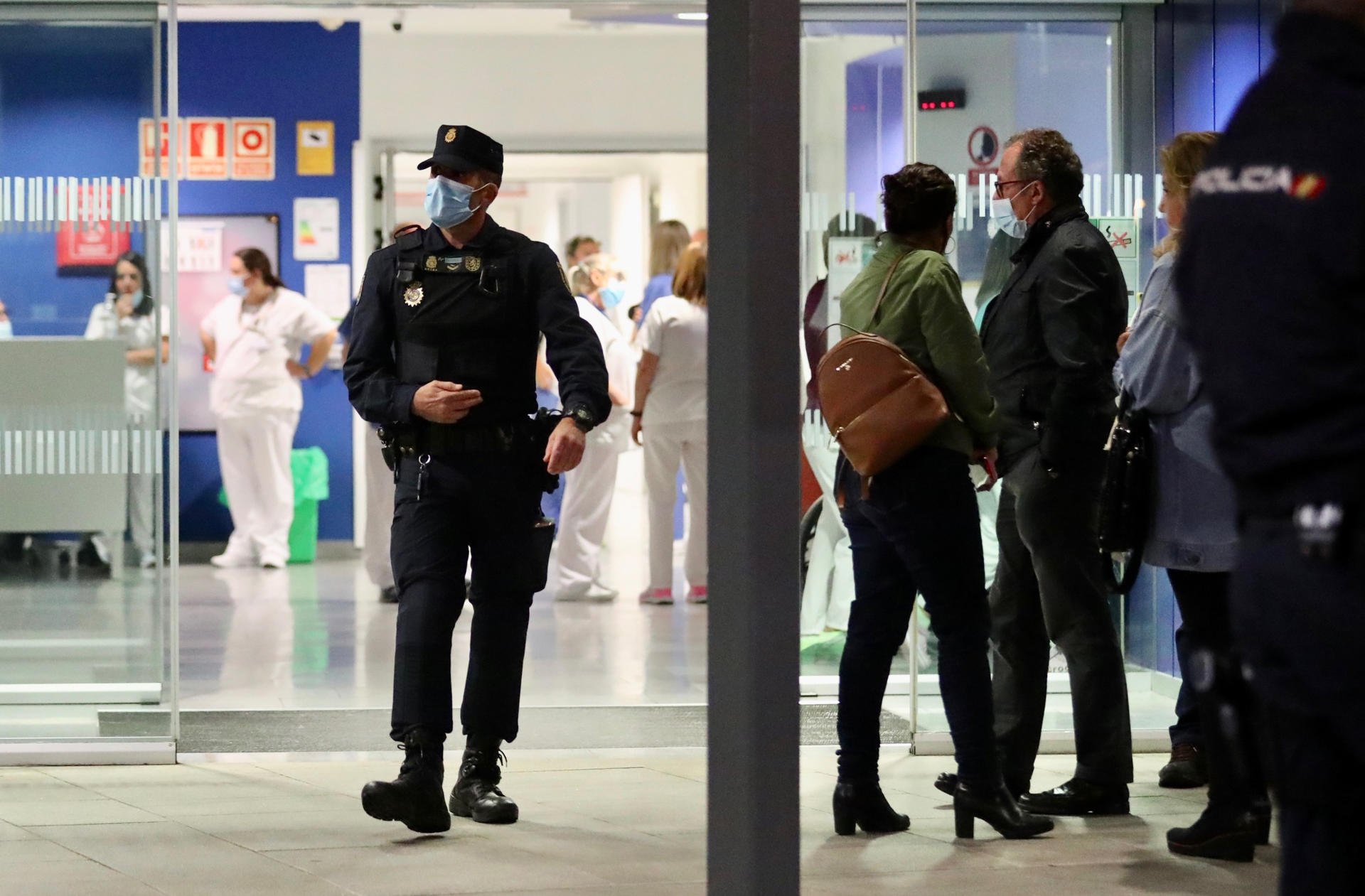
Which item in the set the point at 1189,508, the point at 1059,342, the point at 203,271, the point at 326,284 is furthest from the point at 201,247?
the point at 1189,508

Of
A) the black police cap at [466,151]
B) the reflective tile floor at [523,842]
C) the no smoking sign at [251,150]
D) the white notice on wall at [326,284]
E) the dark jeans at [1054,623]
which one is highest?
the no smoking sign at [251,150]

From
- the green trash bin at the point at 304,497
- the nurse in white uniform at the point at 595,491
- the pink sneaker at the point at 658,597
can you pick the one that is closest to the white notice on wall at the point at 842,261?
the nurse in white uniform at the point at 595,491

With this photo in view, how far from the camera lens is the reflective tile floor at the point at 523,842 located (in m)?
4.11

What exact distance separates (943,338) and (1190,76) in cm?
197

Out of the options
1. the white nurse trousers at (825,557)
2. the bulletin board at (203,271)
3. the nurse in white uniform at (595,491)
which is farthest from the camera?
the bulletin board at (203,271)

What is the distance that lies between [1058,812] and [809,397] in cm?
209

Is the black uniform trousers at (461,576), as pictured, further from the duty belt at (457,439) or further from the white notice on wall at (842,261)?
the white notice on wall at (842,261)

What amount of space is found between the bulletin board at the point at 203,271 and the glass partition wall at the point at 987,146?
6.69 m

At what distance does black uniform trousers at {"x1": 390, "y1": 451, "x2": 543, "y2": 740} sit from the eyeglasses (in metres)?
1.43

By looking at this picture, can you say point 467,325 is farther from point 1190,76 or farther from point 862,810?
point 1190,76

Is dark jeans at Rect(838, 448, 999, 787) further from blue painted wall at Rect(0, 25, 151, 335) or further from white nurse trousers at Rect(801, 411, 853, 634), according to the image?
blue painted wall at Rect(0, 25, 151, 335)

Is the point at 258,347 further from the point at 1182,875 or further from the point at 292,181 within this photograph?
the point at 1182,875

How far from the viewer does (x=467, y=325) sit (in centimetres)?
464

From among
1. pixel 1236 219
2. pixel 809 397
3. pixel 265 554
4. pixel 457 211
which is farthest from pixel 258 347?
pixel 1236 219
